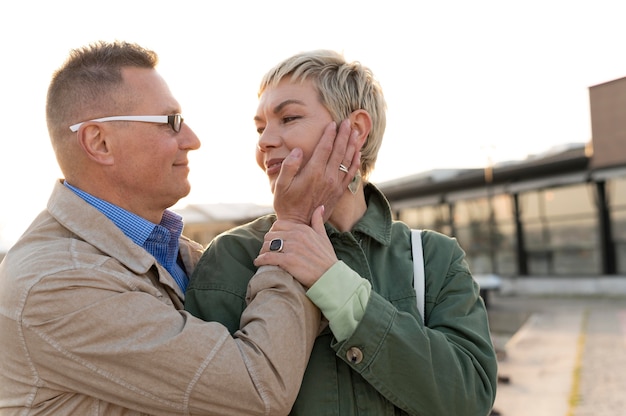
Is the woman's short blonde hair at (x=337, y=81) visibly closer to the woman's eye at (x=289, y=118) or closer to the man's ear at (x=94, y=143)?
the woman's eye at (x=289, y=118)

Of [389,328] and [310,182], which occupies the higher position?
[310,182]

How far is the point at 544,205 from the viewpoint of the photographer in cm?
2581

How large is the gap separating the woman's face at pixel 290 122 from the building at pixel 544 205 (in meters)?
22.1

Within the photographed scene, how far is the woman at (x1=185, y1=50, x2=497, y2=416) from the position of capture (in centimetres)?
Result: 195

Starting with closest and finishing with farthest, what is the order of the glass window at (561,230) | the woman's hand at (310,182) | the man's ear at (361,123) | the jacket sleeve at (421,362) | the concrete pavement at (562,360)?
the jacket sleeve at (421,362), the woman's hand at (310,182), the man's ear at (361,123), the concrete pavement at (562,360), the glass window at (561,230)

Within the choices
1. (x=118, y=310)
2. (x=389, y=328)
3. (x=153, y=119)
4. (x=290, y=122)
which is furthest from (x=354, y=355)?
(x=153, y=119)

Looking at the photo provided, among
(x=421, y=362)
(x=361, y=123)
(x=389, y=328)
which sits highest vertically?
(x=361, y=123)

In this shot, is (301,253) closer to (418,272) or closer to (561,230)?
(418,272)

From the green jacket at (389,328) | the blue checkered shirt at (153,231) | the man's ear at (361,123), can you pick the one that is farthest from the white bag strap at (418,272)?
the blue checkered shirt at (153,231)

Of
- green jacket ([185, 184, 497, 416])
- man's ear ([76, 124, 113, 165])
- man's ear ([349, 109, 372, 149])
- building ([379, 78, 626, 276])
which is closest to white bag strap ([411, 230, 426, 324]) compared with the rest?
green jacket ([185, 184, 497, 416])

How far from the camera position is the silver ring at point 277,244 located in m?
2.01

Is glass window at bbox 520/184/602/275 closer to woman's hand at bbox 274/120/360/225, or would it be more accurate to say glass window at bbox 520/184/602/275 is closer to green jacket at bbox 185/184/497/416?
green jacket at bbox 185/184/497/416

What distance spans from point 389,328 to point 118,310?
77cm

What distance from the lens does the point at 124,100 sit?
7.62 feet
